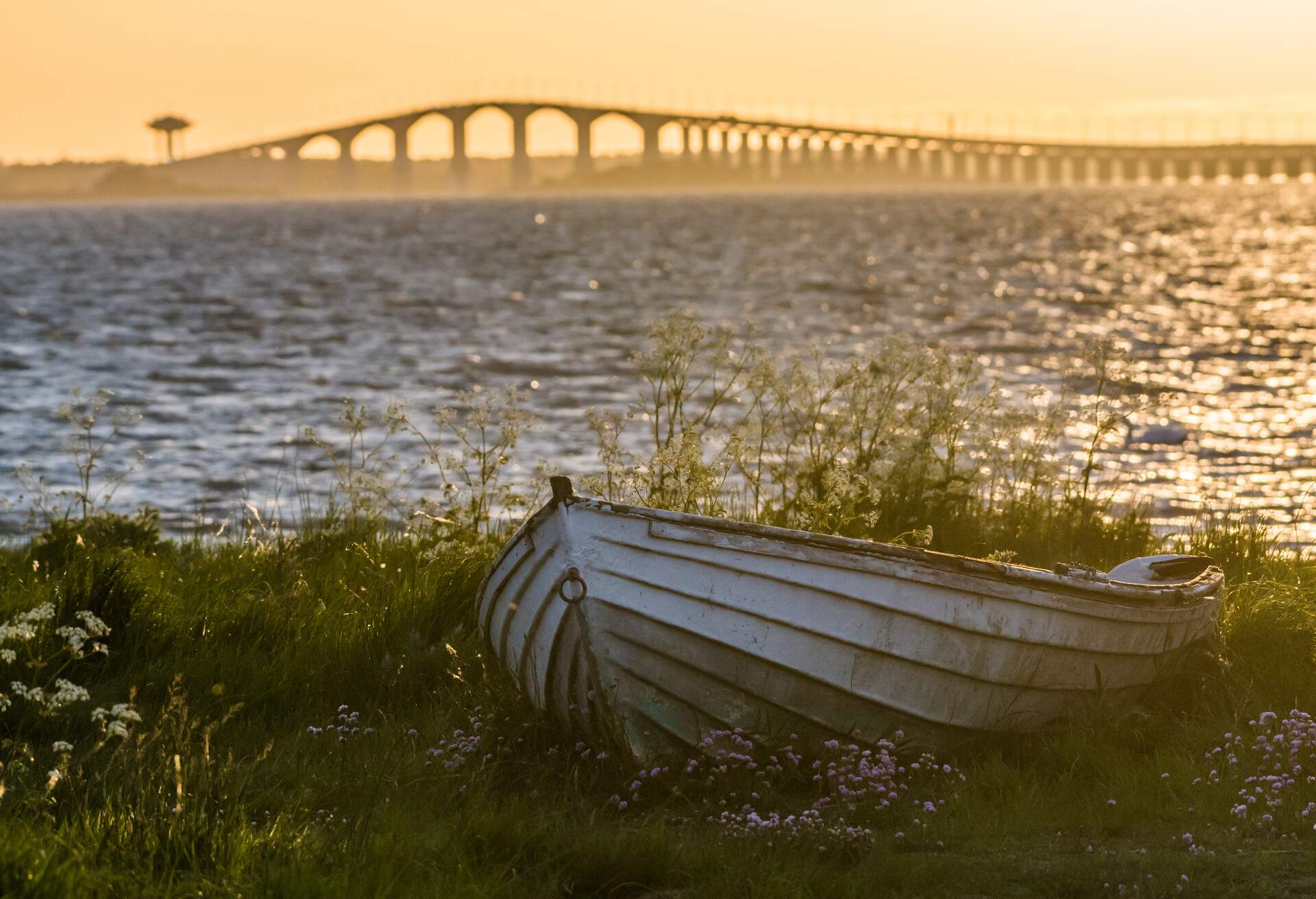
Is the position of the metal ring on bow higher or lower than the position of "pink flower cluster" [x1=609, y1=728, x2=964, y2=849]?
higher

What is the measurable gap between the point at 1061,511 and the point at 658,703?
4066mm

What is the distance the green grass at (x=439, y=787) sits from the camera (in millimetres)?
4254

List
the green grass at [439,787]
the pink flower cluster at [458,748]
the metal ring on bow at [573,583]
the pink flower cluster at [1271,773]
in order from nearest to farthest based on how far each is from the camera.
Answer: the green grass at [439,787] → the pink flower cluster at [1271,773] → the metal ring on bow at [573,583] → the pink flower cluster at [458,748]

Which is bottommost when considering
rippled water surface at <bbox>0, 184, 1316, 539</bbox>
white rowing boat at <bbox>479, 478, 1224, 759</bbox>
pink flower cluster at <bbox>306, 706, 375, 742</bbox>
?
rippled water surface at <bbox>0, 184, 1316, 539</bbox>

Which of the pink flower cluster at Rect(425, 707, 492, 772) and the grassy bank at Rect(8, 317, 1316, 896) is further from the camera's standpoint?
the pink flower cluster at Rect(425, 707, 492, 772)

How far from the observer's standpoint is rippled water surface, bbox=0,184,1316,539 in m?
16.1

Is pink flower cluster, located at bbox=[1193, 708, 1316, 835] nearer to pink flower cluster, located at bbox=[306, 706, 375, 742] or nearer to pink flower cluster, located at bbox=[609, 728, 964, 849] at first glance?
pink flower cluster, located at bbox=[609, 728, 964, 849]

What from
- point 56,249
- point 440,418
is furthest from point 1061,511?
point 56,249

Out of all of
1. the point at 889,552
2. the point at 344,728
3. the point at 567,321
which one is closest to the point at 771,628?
the point at 889,552

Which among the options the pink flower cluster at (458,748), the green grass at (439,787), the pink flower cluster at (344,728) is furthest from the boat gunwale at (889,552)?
the pink flower cluster at (344,728)

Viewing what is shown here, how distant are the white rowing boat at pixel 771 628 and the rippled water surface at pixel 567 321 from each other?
307cm

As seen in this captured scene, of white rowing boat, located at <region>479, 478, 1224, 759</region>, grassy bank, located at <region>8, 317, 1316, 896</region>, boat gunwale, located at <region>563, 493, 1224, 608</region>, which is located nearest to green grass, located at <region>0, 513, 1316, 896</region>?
grassy bank, located at <region>8, 317, 1316, 896</region>

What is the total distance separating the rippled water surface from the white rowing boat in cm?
307

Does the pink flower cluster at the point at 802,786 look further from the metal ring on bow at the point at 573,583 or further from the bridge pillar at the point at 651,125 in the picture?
the bridge pillar at the point at 651,125
